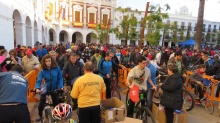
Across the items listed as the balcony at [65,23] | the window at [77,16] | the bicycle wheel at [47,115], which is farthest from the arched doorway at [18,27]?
the window at [77,16]

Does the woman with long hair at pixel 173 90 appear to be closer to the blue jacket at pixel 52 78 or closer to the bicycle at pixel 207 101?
the blue jacket at pixel 52 78

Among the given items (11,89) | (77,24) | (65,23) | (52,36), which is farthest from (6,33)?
(77,24)

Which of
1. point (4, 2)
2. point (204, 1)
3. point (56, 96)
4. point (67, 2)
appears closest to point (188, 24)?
point (67, 2)

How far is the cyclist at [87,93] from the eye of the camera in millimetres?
3258

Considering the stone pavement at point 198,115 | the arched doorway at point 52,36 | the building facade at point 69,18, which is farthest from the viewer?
the arched doorway at point 52,36

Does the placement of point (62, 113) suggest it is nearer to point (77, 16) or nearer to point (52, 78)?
point (52, 78)

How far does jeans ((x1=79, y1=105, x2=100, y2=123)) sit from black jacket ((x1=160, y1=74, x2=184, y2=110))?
4.64 ft

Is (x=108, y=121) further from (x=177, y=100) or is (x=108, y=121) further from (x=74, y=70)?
(x=74, y=70)

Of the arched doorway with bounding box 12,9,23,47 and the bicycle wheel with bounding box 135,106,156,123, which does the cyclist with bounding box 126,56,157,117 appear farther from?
the arched doorway with bounding box 12,9,23,47

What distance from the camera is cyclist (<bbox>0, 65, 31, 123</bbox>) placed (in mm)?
2740

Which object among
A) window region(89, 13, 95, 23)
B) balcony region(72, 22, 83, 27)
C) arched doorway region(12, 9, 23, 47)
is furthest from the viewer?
window region(89, 13, 95, 23)

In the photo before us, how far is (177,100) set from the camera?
3691 mm

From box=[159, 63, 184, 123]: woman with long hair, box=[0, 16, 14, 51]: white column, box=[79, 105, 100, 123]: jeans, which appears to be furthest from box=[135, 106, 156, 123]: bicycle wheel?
box=[0, 16, 14, 51]: white column

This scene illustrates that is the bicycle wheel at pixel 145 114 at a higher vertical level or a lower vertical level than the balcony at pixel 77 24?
lower
